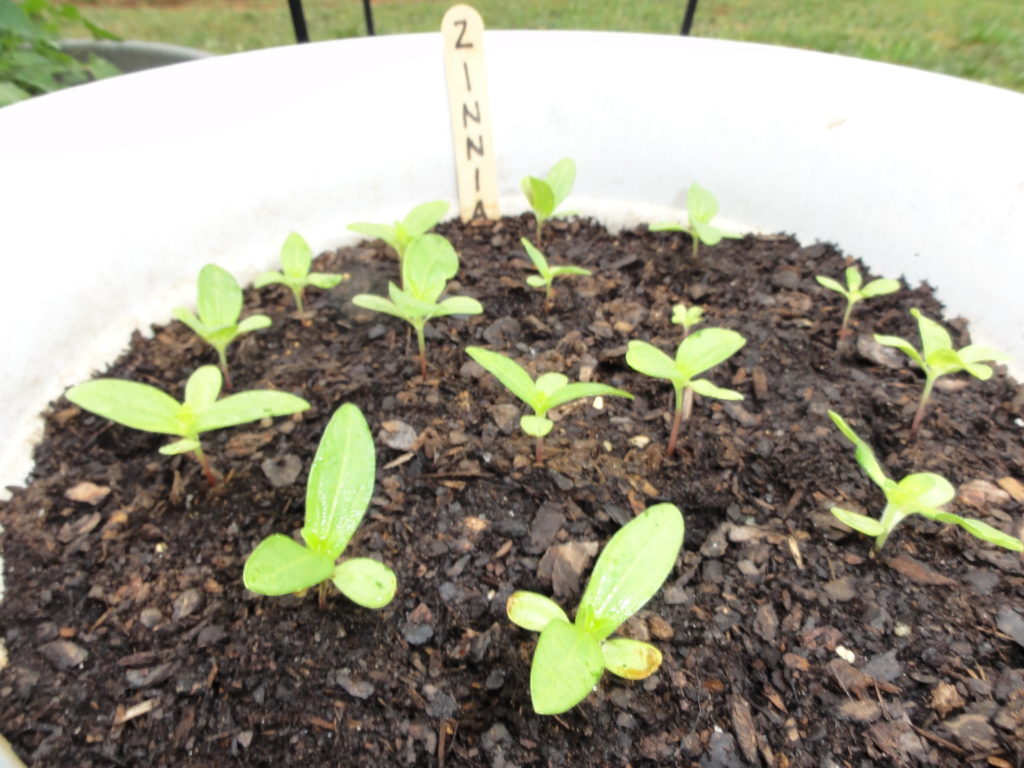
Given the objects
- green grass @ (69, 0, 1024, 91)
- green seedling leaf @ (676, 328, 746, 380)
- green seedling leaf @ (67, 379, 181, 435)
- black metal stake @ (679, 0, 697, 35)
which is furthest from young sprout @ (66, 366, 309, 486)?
green grass @ (69, 0, 1024, 91)

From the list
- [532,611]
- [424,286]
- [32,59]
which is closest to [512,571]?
[532,611]

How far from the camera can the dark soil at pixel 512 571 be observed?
54 centimetres

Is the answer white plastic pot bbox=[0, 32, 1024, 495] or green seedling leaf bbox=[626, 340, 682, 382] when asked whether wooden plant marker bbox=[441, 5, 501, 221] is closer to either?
white plastic pot bbox=[0, 32, 1024, 495]

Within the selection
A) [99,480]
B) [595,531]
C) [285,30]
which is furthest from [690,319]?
[285,30]

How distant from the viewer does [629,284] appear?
98 cm

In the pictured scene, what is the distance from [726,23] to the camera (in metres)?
2.14

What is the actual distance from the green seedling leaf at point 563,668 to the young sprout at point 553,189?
2.03ft

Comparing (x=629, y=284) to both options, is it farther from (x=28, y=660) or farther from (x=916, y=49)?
(x=916, y=49)

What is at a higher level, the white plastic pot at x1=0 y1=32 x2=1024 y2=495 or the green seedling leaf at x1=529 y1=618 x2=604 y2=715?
the white plastic pot at x1=0 y1=32 x2=1024 y2=495

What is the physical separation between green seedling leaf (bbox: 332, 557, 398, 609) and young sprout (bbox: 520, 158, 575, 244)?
1.92ft

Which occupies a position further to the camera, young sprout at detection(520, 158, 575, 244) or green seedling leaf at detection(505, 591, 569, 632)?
young sprout at detection(520, 158, 575, 244)

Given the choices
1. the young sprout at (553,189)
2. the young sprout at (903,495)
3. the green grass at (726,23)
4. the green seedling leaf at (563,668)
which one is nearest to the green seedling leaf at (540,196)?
the young sprout at (553,189)

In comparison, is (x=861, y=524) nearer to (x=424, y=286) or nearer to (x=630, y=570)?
(x=630, y=570)

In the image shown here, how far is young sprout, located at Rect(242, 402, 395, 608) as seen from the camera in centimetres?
50
